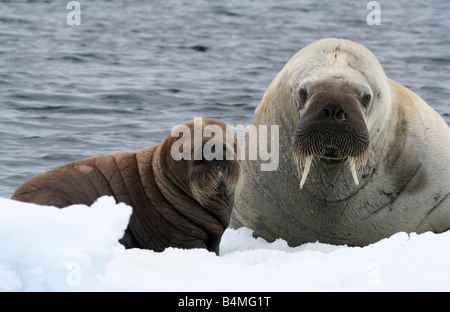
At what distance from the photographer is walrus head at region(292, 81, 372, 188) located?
618cm

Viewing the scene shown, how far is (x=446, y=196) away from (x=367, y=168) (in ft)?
2.19

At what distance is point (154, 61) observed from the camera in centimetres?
1792

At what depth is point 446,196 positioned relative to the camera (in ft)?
23.0

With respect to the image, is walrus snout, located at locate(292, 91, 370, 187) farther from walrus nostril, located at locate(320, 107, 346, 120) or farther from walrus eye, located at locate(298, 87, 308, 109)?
walrus eye, located at locate(298, 87, 308, 109)

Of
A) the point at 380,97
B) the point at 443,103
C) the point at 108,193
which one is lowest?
the point at 443,103

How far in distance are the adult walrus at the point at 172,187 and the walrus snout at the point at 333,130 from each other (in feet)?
1.69

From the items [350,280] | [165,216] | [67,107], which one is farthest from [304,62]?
[67,107]

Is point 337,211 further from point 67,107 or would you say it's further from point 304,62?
point 67,107

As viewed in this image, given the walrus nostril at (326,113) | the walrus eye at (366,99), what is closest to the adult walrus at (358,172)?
the walrus eye at (366,99)

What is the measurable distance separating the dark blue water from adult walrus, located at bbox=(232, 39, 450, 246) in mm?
2997

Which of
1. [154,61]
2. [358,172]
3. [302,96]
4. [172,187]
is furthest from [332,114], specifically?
[154,61]

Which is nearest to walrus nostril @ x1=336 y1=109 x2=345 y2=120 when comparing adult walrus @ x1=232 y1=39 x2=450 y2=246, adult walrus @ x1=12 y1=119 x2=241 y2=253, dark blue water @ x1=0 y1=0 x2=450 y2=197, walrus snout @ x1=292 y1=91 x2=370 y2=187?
walrus snout @ x1=292 y1=91 x2=370 y2=187

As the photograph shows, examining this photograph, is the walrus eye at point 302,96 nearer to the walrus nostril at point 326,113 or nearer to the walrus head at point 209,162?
the walrus nostril at point 326,113

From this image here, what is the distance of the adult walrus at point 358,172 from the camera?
679 centimetres
